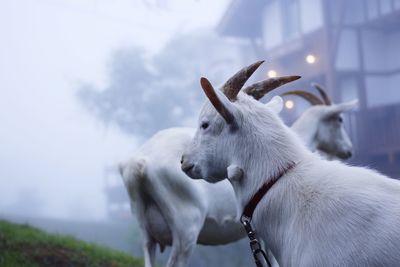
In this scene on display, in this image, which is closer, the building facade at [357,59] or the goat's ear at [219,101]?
the goat's ear at [219,101]

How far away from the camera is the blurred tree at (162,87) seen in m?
24.7

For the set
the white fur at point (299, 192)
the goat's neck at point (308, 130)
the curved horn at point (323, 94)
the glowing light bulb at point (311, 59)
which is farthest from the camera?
the glowing light bulb at point (311, 59)

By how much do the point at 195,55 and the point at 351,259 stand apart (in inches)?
990

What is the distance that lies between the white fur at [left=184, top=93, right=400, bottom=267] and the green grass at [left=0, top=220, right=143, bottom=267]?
3.50m

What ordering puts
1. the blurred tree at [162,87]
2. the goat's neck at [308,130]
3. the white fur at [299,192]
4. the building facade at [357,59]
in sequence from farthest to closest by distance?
the blurred tree at [162,87]
the building facade at [357,59]
the goat's neck at [308,130]
the white fur at [299,192]

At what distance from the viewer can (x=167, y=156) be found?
421 cm

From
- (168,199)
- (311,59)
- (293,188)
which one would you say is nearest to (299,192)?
(293,188)

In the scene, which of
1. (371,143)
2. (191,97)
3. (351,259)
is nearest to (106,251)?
(351,259)

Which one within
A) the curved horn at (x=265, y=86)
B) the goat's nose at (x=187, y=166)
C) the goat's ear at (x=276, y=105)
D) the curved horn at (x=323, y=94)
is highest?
the curved horn at (x=323, y=94)

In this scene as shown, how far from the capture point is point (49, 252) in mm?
5863

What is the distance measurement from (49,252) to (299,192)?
14.1ft

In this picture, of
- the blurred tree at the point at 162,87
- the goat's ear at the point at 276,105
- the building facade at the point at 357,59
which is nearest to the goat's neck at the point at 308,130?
the goat's ear at the point at 276,105

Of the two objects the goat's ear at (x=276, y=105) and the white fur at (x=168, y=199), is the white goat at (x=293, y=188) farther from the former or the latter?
the white fur at (x=168, y=199)

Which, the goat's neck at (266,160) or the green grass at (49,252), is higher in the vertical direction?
the goat's neck at (266,160)
